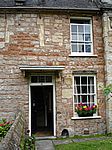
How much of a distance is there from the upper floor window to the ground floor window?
4.68ft

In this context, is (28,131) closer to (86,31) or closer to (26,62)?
(26,62)

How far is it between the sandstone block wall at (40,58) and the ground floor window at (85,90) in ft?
1.04

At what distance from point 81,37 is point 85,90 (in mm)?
2981

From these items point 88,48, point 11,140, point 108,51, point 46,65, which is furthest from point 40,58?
point 11,140

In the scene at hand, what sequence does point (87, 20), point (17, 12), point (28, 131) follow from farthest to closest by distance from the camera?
point (87, 20)
point (17, 12)
point (28, 131)

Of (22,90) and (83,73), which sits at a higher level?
(83,73)

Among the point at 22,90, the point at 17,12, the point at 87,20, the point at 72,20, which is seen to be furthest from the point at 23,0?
the point at 22,90

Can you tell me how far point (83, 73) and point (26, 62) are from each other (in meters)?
3.10

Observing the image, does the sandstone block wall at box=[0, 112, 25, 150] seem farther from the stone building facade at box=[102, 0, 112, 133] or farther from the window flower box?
the stone building facade at box=[102, 0, 112, 133]

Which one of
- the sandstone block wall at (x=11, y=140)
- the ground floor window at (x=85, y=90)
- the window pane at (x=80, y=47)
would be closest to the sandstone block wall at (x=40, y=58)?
the ground floor window at (x=85, y=90)

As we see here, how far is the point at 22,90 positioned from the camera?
1186cm

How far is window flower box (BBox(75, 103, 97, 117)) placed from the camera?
12.1m

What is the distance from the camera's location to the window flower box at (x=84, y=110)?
12.1 meters

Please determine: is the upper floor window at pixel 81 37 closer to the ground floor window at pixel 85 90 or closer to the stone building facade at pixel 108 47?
the stone building facade at pixel 108 47
